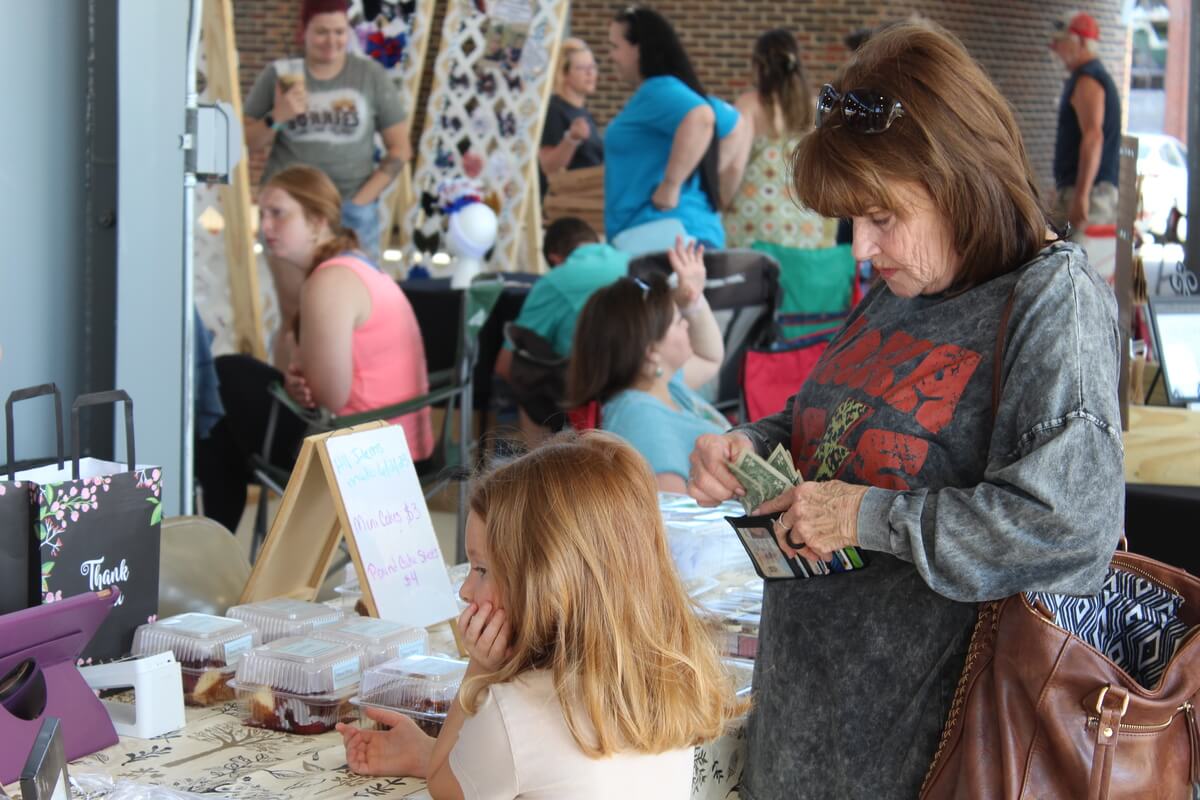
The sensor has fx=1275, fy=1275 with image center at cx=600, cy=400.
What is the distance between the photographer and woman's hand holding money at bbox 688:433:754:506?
1570mm

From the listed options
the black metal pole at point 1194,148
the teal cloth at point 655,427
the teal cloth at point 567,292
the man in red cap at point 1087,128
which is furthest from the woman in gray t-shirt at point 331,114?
the man in red cap at point 1087,128

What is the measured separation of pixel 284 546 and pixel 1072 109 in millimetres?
5375

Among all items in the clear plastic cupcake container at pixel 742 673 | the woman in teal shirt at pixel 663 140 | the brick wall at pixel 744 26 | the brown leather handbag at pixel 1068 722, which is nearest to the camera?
the brown leather handbag at pixel 1068 722

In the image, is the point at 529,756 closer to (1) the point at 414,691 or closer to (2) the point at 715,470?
(1) the point at 414,691

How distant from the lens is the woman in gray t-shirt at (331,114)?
5.24 meters

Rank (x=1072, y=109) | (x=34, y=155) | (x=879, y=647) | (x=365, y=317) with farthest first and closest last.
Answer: (x=1072, y=109) → (x=365, y=317) → (x=34, y=155) → (x=879, y=647)

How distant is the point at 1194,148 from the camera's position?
149 inches

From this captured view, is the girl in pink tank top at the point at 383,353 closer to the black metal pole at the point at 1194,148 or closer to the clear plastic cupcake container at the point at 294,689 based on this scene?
the clear plastic cupcake container at the point at 294,689

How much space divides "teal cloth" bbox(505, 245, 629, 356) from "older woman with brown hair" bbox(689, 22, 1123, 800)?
8.86 ft

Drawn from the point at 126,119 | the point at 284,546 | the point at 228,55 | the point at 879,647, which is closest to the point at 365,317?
the point at 126,119

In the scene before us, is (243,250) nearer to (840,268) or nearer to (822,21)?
(840,268)

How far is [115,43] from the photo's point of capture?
233cm

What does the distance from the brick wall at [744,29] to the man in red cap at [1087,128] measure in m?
4.77

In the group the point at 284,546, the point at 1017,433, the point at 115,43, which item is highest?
the point at 115,43
